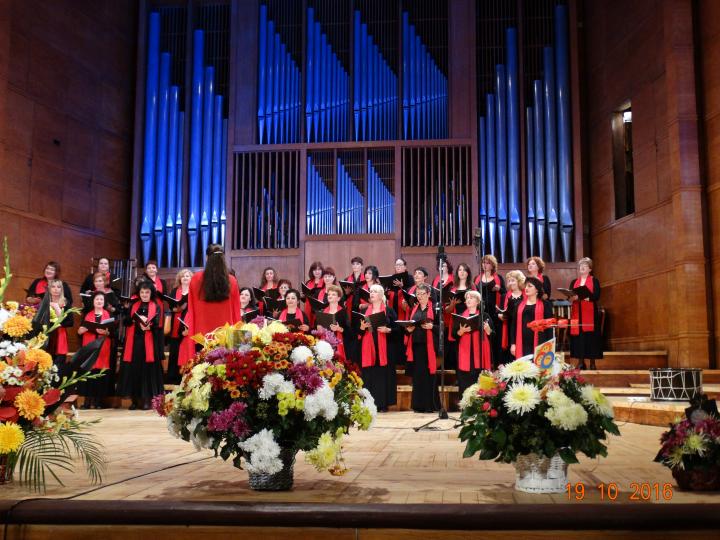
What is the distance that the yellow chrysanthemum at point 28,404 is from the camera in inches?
97.7

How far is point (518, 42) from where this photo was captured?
968cm

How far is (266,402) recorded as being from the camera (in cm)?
246

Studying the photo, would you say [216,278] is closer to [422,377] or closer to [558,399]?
[422,377]

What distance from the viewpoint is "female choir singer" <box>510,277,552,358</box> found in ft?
21.8

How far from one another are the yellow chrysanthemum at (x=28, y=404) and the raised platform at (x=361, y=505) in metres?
0.27

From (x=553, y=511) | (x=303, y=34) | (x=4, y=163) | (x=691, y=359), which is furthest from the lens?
(x=303, y=34)

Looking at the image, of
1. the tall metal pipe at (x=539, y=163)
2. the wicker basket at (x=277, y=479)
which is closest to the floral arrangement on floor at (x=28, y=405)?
the wicker basket at (x=277, y=479)

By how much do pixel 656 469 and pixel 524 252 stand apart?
20.3ft

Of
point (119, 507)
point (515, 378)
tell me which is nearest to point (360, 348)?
point (515, 378)

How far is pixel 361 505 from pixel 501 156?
308 inches

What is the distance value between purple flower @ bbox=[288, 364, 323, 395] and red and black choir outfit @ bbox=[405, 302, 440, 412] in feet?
14.0

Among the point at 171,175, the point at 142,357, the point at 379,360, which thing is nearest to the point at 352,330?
the point at 379,360

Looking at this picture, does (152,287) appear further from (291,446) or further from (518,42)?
(518,42)

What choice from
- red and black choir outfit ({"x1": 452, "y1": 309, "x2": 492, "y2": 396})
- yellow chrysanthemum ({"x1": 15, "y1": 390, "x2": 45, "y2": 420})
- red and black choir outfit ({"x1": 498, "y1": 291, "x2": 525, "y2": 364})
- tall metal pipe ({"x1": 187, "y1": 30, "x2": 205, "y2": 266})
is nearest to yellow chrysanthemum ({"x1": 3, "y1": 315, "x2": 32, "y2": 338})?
yellow chrysanthemum ({"x1": 15, "y1": 390, "x2": 45, "y2": 420})
